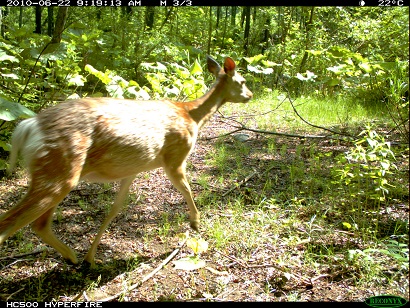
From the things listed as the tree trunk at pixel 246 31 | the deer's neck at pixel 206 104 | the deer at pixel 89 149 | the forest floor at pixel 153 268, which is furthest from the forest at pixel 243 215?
the tree trunk at pixel 246 31

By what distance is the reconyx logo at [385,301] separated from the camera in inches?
106

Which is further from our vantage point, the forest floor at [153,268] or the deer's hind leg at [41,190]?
the forest floor at [153,268]

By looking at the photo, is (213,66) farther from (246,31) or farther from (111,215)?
(246,31)

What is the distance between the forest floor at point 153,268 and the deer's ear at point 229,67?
1481 millimetres

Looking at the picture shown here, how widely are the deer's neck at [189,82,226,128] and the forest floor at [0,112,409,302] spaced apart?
0.94 meters

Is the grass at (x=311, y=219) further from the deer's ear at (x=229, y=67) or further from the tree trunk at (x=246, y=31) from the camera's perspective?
the tree trunk at (x=246, y=31)

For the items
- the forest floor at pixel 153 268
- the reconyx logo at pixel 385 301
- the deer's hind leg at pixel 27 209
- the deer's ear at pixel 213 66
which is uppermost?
the deer's ear at pixel 213 66

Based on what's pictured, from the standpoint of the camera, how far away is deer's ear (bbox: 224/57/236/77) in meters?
4.91

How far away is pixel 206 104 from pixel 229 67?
0.58 metres

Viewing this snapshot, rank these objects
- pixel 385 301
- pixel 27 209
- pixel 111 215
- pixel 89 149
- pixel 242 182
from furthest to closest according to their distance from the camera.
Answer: pixel 242 182, pixel 111 215, pixel 89 149, pixel 27 209, pixel 385 301

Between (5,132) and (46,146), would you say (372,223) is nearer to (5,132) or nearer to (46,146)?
(46,146)

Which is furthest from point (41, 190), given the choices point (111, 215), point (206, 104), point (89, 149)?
point (206, 104)

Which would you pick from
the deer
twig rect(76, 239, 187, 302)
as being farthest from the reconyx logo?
the deer

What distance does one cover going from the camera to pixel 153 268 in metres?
3.55
